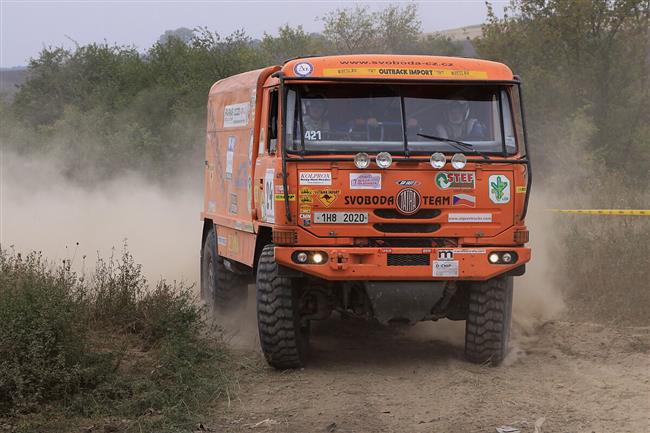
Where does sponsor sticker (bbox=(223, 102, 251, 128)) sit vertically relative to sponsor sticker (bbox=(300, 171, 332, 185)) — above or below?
above

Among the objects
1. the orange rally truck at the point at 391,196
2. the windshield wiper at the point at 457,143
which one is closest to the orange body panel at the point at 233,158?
the orange rally truck at the point at 391,196

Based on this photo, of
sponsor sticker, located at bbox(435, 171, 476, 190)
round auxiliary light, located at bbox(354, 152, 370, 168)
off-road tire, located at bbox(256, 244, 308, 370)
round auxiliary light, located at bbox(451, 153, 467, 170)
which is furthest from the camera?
off-road tire, located at bbox(256, 244, 308, 370)

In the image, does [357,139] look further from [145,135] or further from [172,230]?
[145,135]

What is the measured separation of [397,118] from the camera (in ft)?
31.4

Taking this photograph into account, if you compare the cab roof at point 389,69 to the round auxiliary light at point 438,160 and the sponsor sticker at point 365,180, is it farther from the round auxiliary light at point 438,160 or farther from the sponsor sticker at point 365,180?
the sponsor sticker at point 365,180

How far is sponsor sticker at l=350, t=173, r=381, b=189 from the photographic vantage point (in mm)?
9164

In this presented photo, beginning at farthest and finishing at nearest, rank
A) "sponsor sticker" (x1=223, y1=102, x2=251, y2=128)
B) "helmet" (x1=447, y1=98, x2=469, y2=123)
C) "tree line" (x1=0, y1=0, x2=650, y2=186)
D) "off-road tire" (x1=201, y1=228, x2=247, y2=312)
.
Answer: "tree line" (x1=0, y1=0, x2=650, y2=186) → "off-road tire" (x1=201, y1=228, x2=247, y2=312) → "sponsor sticker" (x1=223, y1=102, x2=251, y2=128) → "helmet" (x1=447, y1=98, x2=469, y2=123)

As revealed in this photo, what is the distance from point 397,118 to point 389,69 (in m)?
0.44

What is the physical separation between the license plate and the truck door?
0.42 metres

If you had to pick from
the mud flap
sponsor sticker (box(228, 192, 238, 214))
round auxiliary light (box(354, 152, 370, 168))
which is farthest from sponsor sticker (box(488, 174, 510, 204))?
sponsor sticker (box(228, 192, 238, 214))

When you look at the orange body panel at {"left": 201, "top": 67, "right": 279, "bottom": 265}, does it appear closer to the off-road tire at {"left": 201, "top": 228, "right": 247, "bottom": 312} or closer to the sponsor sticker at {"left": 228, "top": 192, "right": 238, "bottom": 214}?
the sponsor sticker at {"left": 228, "top": 192, "right": 238, "bottom": 214}

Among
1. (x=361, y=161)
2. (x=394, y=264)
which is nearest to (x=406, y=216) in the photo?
(x=394, y=264)

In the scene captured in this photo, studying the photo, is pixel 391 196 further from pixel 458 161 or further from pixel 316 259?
pixel 316 259

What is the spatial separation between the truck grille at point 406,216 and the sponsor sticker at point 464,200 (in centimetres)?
17
